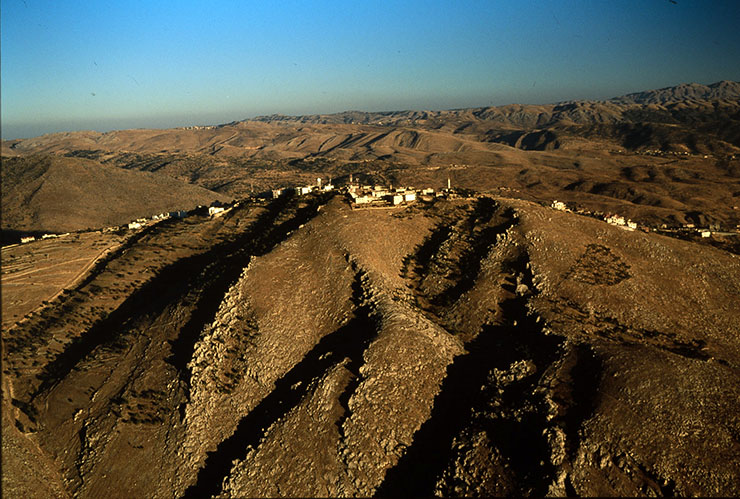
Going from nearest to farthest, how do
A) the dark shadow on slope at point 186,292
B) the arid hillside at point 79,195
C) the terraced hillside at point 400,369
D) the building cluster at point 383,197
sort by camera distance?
the terraced hillside at point 400,369 < the dark shadow on slope at point 186,292 < the building cluster at point 383,197 < the arid hillside at point 79,195

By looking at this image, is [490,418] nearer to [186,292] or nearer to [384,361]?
[384,361]

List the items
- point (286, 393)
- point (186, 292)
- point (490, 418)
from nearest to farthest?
1. point (490, 418)
2. point (286, 393)
3. point (186, 292)

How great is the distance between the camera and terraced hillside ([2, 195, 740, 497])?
1992cm

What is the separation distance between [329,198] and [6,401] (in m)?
32.9

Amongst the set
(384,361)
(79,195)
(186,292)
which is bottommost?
(79,195)

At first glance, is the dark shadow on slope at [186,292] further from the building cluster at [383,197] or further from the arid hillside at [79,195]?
the arid hillside at [79,195]

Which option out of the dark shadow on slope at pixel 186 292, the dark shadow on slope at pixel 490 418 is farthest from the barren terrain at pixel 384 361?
the dark shadow on slope at pixel 186 292

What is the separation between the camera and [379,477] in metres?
21.1

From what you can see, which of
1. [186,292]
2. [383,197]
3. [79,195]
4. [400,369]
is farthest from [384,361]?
[79,195]

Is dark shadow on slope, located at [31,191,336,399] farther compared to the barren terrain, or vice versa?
dark shadow on slope, located at [31,191,336,399]

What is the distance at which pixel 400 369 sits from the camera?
2502cm

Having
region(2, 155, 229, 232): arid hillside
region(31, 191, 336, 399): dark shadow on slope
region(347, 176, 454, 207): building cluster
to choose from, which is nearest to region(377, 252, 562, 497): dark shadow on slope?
region(31, 191, 336, 399): dark shadow on slope

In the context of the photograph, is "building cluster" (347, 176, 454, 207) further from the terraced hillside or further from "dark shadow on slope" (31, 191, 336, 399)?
"dark shadow on slope" (31, 191, 336, 399)

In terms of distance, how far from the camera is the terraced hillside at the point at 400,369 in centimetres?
1992
